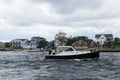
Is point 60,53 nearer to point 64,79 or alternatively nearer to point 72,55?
point 72,55

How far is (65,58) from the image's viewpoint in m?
73.6

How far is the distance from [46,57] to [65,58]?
4.38m

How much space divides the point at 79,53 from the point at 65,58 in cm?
294

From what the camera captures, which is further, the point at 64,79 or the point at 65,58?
the point at 65,58

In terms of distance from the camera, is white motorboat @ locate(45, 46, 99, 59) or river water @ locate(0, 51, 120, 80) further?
white motorboat @ locate(45, 46, 99, 59)

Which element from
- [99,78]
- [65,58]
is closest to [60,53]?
[65,58]

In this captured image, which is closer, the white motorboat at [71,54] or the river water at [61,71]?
the river water at [61,71]

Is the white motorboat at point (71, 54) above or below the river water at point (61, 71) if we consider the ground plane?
above

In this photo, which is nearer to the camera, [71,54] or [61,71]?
[61,71]

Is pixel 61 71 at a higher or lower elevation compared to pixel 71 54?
lower

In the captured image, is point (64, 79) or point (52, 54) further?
point (52, 54)

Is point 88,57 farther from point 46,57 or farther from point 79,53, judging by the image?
point 46,57

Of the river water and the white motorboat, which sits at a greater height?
the white motorboat

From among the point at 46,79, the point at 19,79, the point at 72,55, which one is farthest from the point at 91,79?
the point at 72,55
